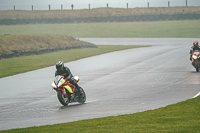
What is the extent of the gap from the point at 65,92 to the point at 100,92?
256cm

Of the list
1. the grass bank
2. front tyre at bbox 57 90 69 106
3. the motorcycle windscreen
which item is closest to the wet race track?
front tyre at bbox 57 90 69 106

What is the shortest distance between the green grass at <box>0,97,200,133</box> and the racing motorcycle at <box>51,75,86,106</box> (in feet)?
10.1

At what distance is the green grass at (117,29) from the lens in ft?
210

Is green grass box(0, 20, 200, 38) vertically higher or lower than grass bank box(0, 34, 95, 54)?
lower

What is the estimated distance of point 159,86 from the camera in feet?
56.9

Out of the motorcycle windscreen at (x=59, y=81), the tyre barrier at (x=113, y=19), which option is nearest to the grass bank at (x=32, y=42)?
the motorcycle windscreen at (x=59, y=81)

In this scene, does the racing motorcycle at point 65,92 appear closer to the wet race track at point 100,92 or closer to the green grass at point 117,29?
the wet race track at point 100,92

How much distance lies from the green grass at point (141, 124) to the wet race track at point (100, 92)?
998 mm

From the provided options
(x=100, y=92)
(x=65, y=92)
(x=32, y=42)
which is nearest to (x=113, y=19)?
(x=32, y=42)

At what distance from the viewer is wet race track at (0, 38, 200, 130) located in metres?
12.2

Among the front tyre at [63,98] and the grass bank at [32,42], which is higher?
the front tyre at [63,98]

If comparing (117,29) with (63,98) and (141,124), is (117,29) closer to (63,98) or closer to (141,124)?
(63,98)

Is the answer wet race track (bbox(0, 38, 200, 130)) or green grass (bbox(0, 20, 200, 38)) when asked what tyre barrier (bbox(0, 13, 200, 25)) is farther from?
wet race track (bbox(0, 38, 200, 130))

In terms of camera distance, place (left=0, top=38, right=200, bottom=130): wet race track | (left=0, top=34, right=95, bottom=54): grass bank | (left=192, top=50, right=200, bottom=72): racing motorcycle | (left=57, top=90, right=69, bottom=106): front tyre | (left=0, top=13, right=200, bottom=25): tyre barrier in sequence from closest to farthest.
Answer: (left=0, top=38, right=200, bottom=130): wet race track, (left=57, top=90, right=69, bottom=106): front tyre, (left=192, top=50, right=200, bottom=72): racing motorcycle, (left=0, top=34, right=95, bottom=54): grass bank, (left=0, top=13, right=200, bottom=25): tyre barrier
